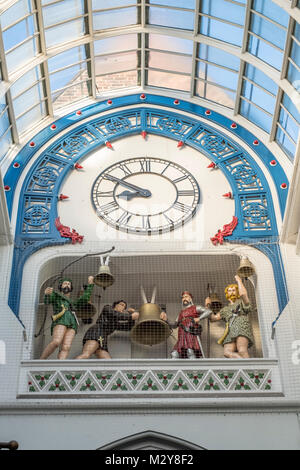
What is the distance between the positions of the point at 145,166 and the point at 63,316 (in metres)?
2.95

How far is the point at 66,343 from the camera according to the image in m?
9.55

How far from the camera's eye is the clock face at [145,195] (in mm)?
10797

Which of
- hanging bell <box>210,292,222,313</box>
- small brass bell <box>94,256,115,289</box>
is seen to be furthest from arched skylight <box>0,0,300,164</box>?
small brass bell <box>94,256,115,289</box>

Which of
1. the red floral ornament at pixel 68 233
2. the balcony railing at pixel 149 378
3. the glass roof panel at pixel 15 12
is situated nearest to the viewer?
the balcony railing at pixel 149 378

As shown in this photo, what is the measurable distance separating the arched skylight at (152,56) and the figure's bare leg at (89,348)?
10.9 feet

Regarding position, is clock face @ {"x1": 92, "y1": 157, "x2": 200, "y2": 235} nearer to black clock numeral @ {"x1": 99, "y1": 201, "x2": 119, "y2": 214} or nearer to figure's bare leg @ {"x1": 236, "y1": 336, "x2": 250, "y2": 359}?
black clock numeral @ {"x1": 99, "y1": 201, "x2": 119, "y2": 214}

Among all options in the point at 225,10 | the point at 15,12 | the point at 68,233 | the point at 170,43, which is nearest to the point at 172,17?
the point at 170,43

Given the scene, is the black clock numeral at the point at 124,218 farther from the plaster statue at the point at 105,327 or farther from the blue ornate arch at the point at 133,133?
the plaster statue at the point at 105,327

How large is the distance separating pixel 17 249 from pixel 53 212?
2.80ft

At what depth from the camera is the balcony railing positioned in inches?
346

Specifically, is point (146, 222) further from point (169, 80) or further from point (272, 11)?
point (272, 11)

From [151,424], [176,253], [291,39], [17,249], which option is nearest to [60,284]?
[17,249]

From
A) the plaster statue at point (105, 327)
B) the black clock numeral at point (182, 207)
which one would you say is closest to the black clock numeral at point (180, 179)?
the black clock numeral at point (182, 207)

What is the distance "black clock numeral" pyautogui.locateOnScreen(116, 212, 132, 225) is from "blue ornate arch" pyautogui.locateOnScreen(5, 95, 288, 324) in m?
0.88
